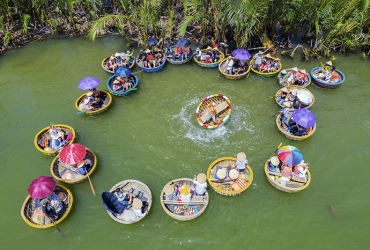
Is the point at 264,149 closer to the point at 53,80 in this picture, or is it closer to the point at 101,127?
the point at 101,127

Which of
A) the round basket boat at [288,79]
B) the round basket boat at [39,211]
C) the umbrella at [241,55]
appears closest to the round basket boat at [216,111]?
the umbrella at [241,55]

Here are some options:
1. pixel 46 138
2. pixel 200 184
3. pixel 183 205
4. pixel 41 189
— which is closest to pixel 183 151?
pixel 200 184

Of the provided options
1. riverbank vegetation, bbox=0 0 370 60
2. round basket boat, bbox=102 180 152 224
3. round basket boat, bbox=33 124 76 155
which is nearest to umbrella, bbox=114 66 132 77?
riverbank vegetation, bbox=0 0 370 60

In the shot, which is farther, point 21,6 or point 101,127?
point 21,6

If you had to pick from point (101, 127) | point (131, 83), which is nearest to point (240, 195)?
point (101, 127)

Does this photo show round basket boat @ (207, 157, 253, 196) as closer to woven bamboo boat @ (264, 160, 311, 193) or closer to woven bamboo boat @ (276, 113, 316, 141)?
woven bamboo boat @ (264, 160, 311, 193)

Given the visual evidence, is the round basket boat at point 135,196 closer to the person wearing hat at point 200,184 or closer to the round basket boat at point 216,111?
the person wearing hat at point 200,184
